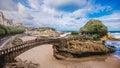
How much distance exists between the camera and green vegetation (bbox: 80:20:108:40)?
18.3 metres

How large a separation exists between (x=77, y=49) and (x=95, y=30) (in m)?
6.71

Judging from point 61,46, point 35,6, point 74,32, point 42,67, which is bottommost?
point 42,67

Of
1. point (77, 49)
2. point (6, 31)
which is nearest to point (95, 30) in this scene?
point (77, 49)

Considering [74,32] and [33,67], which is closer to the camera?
[33,67]

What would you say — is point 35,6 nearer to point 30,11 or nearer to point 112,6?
point 30,11

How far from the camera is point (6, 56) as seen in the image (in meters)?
8.80

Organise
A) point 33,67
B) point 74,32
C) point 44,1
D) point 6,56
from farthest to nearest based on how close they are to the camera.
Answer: point 74,32 → point 44,1 → point 33,67 → point 6,56

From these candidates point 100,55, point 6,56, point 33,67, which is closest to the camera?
point 6,56

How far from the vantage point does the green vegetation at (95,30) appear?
720 inches

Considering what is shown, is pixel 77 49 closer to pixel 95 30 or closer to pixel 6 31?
pixel 95 30

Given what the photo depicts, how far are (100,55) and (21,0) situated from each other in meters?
10.4

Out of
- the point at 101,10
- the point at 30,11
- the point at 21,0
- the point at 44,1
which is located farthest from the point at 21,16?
the point at 101,10

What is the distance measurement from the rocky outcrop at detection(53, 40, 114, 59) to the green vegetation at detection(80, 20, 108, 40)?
3.04 metres

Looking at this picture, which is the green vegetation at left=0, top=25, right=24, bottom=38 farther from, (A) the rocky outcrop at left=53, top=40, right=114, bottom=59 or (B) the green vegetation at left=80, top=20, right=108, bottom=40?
(B) the green vegetation at left=80, top=20, right=108, bottom=40
